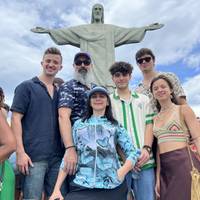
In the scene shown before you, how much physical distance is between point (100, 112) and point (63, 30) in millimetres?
5539

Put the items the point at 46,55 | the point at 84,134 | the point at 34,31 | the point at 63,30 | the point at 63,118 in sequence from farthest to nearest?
the point at 63,30
the point at 34,31
the point at 46,55
the point at 63,118
the point at 84,134

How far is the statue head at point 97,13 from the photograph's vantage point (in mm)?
8188

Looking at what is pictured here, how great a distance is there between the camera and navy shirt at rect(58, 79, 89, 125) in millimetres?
2605

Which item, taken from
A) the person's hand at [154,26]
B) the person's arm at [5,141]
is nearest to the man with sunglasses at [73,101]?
the person's arm at [5,141]

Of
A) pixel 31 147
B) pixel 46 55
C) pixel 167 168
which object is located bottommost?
pixel 167 168

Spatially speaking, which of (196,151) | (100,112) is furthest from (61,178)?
(196,151)

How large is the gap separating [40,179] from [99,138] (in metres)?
0.57

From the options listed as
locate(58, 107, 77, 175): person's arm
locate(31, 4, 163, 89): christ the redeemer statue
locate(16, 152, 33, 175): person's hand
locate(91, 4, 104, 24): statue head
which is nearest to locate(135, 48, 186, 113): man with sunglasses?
locate(58, 107, 77, 175): person's arm

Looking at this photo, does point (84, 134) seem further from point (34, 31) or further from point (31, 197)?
point (34, 31)

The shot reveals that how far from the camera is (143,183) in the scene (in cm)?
257

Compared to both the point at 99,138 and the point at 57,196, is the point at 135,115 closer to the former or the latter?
the point at 99,138

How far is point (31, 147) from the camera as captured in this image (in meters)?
2.58

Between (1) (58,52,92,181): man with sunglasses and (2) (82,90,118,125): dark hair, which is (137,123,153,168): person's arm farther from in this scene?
(1) (58,52,92,181): man with sunglasses

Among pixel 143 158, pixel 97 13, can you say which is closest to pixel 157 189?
pixel 143 158
